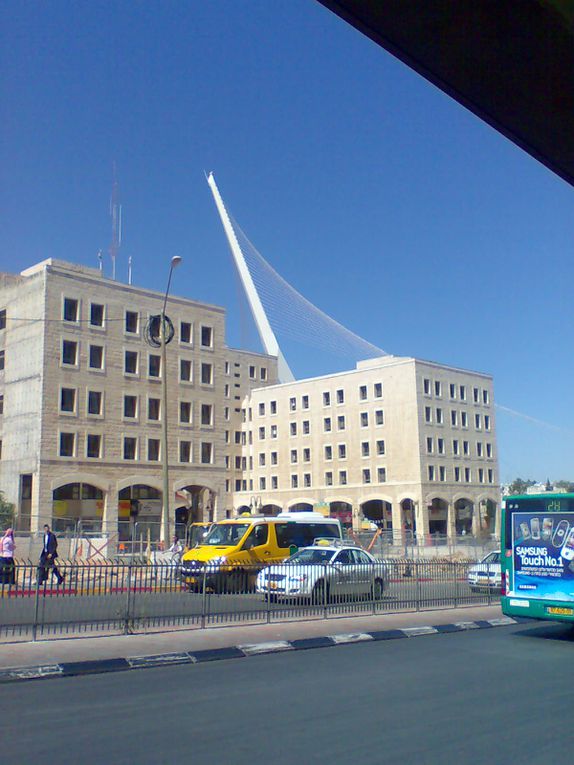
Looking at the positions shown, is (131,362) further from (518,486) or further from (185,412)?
(518,486)

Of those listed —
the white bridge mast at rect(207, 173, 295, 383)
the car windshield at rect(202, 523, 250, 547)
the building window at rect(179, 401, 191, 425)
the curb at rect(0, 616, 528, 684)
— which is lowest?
the curb at rect(0, 616, 528, 684)

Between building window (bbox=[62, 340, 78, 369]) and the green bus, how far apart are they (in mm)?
40255

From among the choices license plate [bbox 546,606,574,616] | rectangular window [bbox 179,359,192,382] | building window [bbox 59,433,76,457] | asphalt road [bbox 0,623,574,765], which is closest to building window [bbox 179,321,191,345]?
rectangular window [bbox 179,359,192,382]

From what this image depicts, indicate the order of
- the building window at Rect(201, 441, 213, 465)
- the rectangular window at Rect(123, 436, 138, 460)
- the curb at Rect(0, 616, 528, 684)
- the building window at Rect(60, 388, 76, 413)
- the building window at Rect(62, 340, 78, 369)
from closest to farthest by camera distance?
the curb at Rect(0, 616, 528, 684), the building window at Rect(60, 388, 76, 413), the building window at Rect(62, 340, 78, 369), the rectangular window at Rect(123, 436, 138, 460), the building window at Rect(201, 441, 213, 465)

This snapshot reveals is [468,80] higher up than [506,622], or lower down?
higher up

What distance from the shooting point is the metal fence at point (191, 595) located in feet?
43.9

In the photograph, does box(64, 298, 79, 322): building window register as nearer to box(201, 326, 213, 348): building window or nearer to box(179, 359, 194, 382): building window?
box(179, 359, 194, 382): building window

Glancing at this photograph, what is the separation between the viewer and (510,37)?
4.81m

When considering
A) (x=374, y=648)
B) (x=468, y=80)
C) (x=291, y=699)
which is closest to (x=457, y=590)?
(x=374, y=648)

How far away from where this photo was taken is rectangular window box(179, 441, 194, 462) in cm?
5669

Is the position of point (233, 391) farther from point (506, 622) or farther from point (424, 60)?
point (424, 60)

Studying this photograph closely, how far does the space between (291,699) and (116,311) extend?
46.7m

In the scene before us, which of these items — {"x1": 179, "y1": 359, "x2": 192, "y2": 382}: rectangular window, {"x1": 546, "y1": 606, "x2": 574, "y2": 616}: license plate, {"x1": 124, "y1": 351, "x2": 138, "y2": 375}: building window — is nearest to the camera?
{"x1": 546, "y1": 606, "x2": 574, "y2": 616}: license plate

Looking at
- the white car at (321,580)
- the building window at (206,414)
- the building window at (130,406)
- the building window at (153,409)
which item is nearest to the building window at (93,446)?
the building window at (130,406)
